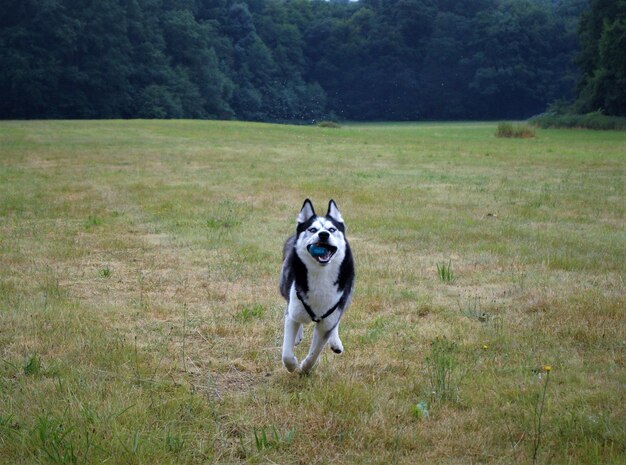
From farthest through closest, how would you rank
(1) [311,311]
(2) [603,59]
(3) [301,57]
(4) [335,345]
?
(3) [301,57], (2) [603,59], (4) [335,345], (1) [311,311]

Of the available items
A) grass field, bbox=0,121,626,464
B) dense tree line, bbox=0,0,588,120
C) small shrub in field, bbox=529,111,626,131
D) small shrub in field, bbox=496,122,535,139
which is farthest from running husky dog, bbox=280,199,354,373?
dense tree line, bbox=0,0,588,120

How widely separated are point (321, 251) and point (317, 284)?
25cm

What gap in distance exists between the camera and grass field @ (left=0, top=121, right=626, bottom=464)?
4.53 meters

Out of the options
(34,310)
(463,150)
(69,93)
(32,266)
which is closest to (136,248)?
(32,266)

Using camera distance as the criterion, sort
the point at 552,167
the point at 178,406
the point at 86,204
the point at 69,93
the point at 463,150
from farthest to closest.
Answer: the point at 69,93 < the point at 463,150 < the point at 552,167 < the point at 86,204 < the point at 178,406

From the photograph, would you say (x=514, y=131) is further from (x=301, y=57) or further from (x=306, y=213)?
(x=301, y=57)

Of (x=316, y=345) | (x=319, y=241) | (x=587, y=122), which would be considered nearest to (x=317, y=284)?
(x=319, y=241)

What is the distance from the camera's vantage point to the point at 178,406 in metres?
4.94

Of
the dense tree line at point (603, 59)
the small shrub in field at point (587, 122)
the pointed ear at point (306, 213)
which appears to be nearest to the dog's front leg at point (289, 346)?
the pointed ear at point (306, 213)

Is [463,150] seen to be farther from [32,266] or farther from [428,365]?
[428,365]

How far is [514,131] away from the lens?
4125 cm

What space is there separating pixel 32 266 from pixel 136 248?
1.72m

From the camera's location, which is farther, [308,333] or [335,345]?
[308,333]

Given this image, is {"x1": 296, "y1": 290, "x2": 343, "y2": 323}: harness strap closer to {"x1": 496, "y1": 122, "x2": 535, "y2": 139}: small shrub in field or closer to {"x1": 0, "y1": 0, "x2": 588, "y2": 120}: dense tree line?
{"x1": 496, "y1": 122, "x2": 535, "y2": 139}: small shrub in field
